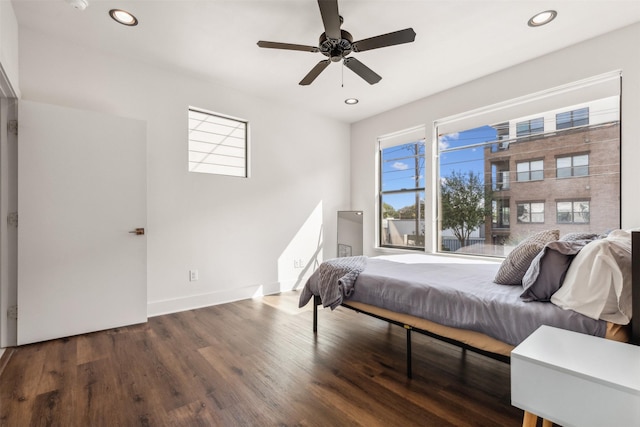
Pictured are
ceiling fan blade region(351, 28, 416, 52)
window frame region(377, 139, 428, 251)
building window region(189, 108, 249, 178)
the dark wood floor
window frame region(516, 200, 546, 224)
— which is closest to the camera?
the dark wood floor

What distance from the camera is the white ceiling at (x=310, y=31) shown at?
2.48m

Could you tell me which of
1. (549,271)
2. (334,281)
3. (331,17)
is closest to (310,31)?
(331,17)

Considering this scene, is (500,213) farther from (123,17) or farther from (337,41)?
(123,17)

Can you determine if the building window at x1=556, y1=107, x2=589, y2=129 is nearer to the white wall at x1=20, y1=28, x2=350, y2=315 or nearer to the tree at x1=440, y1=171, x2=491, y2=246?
the tree at x1=440, y1=171, x2=491, y2=246

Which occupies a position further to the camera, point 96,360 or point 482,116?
point 482,116

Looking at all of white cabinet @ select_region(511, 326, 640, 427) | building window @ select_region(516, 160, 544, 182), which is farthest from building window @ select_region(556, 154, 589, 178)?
white cabinet @ select_region(511, 326, 640, 427)

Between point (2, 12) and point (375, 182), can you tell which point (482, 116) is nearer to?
point (375, 182)

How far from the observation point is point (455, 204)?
4191 millimetres

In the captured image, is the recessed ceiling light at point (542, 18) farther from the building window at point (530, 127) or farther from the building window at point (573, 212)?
the building window at point (573, 212)

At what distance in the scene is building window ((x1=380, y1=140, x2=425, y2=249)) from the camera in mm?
4633

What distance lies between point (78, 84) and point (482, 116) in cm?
455

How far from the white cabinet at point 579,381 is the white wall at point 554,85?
226 centimetres

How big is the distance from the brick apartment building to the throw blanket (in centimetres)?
204

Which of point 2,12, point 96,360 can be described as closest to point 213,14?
point 2,12
